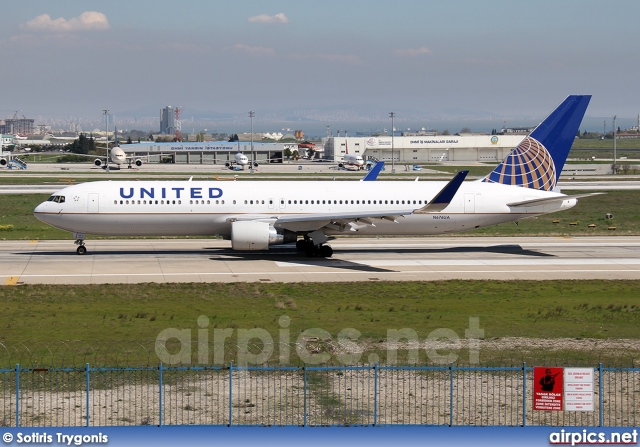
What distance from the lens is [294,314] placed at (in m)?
32.3

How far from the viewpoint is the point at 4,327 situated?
29484 millimetres

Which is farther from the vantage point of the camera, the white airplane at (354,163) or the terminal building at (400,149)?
the terminal building at (400,149)

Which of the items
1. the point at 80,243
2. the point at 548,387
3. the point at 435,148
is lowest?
the point at 548,387

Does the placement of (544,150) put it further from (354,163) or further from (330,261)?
(354,163)

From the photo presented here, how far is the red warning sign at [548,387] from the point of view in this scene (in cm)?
1984

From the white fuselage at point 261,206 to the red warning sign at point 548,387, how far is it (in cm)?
2441

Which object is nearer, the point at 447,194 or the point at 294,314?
the point at 294,314

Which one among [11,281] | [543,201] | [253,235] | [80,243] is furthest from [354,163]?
[11,281]

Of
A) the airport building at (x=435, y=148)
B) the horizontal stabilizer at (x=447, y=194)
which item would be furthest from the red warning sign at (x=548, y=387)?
the airport building at (x=435, y=148)

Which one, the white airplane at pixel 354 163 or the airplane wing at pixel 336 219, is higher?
the white airplane at pixel 354 163

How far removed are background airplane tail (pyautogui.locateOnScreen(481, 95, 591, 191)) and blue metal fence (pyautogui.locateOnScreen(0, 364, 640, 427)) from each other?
28.1 metres

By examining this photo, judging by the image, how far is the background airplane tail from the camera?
51031mm

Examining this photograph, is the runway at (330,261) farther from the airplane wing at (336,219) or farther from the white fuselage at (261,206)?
the airplane wing at (336,219)

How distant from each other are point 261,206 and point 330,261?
5.02 meters
